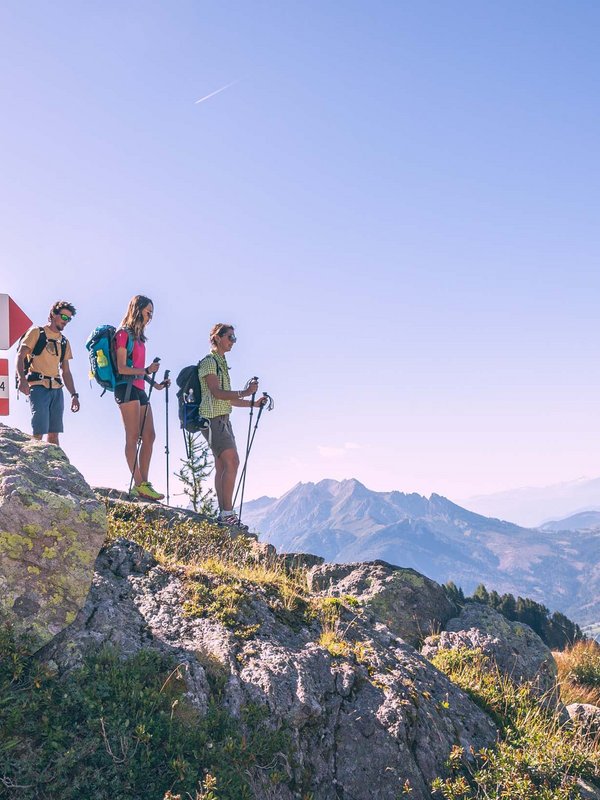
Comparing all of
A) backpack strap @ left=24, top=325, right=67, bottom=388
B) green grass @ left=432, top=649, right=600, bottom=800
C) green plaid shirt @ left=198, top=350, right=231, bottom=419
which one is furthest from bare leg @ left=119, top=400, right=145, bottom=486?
green grass @ left=432, top=649, right=600, bottom=800

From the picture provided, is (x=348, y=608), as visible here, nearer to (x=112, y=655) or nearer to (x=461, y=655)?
(x=461, y=655)

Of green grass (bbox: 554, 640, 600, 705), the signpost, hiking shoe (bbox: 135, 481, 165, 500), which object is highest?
the signpost

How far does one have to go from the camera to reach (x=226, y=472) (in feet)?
37.1

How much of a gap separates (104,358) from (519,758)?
833 cm

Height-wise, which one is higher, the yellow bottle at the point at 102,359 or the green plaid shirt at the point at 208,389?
the yellow bottle at the point at 102,359

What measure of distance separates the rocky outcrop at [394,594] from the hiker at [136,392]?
3488 millimetres

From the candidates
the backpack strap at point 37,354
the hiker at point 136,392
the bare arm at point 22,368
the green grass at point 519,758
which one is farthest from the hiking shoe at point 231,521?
the green grass at point 519,758

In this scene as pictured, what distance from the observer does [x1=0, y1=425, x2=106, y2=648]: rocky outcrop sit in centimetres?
541

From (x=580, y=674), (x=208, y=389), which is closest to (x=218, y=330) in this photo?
(x=208, y=389)

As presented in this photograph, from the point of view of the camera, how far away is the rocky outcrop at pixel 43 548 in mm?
5414

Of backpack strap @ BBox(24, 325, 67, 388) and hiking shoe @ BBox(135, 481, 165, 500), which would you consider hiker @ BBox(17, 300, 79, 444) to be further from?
hiking shoe @ BBox(135, 481, 165, 500)

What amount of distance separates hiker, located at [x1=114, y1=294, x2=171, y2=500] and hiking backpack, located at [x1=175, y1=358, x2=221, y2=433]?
0.58 meters

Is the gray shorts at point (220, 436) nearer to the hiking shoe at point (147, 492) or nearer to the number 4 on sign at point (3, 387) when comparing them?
the hiking shoe at point (147, 492)

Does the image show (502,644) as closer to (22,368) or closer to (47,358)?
(47,358)
